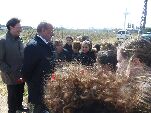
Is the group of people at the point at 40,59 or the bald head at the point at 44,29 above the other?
the bald head at the point at 44,29

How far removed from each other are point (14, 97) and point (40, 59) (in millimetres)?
2062

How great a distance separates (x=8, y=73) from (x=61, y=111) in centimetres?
450

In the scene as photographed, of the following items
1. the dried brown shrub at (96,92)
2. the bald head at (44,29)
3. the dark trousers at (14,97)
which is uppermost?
the bald head at (44,29)

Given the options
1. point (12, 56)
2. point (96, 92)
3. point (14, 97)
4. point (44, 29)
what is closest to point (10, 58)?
point (12, 56)

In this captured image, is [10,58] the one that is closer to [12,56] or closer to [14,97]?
[12,56]

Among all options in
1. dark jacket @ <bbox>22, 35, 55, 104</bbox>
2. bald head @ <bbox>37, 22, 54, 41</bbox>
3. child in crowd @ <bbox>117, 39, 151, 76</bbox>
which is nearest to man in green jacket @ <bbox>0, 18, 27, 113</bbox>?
bald head @ <bbox>37, 22, 54, 41</bbox>

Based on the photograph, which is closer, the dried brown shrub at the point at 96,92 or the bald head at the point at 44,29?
the dried brown shrub at the point at 96,92

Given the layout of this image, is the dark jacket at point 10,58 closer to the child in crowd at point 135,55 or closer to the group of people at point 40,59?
the group of people at point 40,59

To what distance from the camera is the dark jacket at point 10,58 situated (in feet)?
22.8

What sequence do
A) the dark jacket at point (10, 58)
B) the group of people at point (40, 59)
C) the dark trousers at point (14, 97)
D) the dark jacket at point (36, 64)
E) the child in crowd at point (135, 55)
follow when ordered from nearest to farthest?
the child in crowd at point (135, 55), the group of people at point (40, 59), the dark jacket at point (36, 64), the dark jacket at point (10, 58), the dark trousers at point (14, 97)

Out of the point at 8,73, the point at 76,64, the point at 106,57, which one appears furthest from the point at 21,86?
the point at 76,64

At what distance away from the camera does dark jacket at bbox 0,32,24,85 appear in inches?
274

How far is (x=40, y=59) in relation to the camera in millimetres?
5391

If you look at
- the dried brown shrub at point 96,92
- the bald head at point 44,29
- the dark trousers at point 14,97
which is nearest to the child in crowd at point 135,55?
the dried brown shrub at point 96,92
